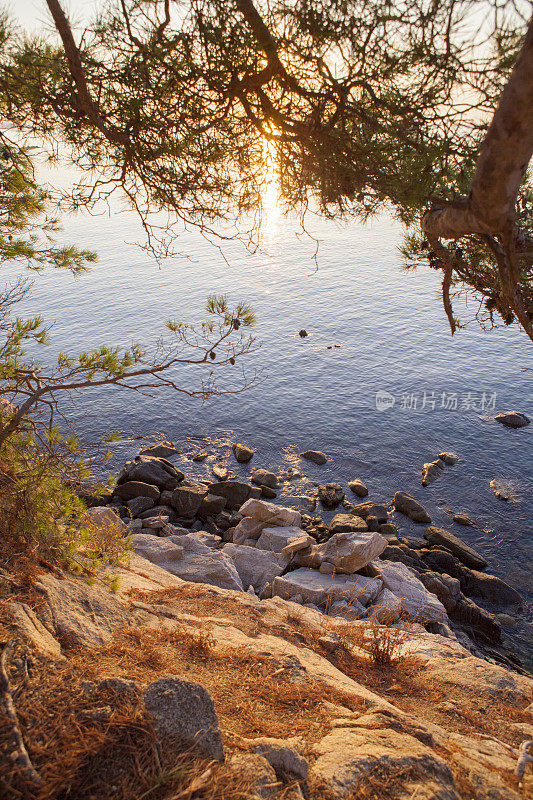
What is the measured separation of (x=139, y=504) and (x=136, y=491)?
25.1 inches

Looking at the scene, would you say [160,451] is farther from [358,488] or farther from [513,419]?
[513,419]

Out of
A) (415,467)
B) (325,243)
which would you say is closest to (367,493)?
(415,467)

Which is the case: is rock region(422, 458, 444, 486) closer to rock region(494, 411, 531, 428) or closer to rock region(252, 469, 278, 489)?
rock region(494, 411, 531, 428)

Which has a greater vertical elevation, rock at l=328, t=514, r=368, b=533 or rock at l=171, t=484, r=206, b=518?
rock at l=171, t=484, r=206, b=518

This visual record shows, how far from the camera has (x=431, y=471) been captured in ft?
56.0

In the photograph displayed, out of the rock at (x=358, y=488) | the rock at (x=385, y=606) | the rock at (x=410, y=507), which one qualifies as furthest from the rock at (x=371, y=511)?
the rock at (x=385, y=606)

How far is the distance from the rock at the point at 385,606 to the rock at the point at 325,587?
0.13 meters

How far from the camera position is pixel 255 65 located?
16.0 feet

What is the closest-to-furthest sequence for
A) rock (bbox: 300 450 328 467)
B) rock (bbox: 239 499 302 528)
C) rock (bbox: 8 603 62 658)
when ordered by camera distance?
rock (bbox: 8 603 62 658)
rock (bbox: 239 499 302 528)
rock (bbox: 300 450 328 467)

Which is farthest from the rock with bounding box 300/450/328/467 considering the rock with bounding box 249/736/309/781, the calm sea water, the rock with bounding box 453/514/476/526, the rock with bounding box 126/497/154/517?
the rock with bounding box 249/736/309/781

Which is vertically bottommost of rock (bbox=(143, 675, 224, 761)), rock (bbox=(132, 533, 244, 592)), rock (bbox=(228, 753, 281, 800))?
rock (bbox=(132, 533, 244, 592))

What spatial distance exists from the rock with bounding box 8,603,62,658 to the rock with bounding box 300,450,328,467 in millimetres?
14711

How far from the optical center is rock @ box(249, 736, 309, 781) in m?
2.98

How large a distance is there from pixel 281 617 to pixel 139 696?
398 cm
